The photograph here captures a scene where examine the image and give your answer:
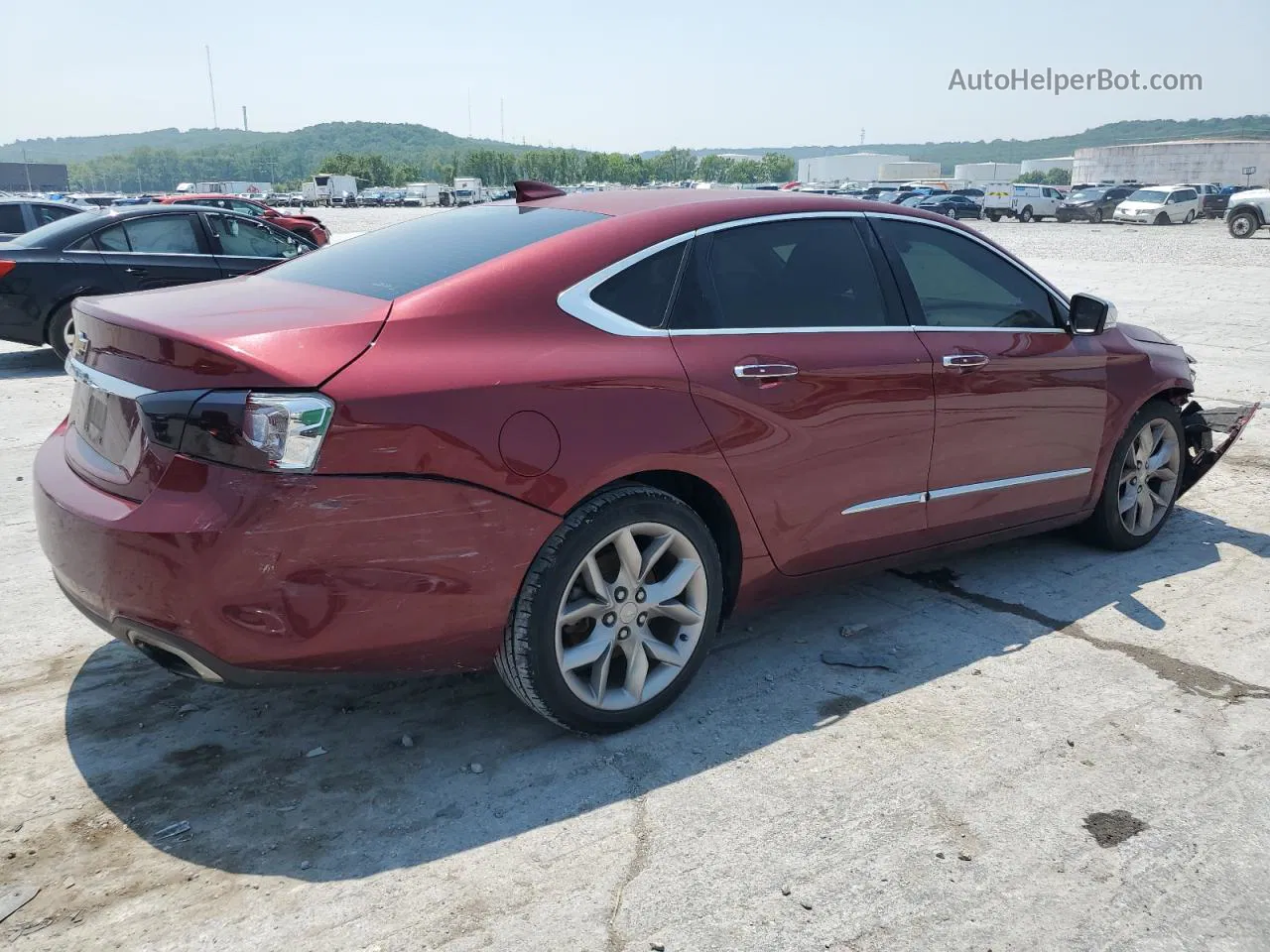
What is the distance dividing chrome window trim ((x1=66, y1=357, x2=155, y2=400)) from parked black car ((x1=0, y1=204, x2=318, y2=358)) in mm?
6425

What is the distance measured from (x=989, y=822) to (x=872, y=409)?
4.90 feet

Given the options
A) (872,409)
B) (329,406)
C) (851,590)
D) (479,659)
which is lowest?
(851,590)

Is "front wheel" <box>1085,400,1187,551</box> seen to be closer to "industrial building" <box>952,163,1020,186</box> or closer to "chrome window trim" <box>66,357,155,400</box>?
"chrome window trim" <box>66,357,155,400</box>

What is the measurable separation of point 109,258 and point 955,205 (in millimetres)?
44497

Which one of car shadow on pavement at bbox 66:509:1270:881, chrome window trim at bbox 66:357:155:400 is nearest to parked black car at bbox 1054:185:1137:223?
car shadow on pavement at bbox 66:509:1270:881

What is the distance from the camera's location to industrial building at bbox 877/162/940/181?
166 meters

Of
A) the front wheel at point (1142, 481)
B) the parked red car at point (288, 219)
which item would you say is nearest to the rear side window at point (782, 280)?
the front wheel at point (1142, 481)

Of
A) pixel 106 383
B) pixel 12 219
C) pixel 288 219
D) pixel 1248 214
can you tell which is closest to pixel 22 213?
pixel 12 219

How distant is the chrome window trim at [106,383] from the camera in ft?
8.98

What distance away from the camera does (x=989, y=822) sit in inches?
112

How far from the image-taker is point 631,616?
10.4ft

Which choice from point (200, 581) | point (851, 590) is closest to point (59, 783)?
point (200, 581)

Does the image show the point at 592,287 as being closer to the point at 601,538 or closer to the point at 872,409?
the point at 601,538

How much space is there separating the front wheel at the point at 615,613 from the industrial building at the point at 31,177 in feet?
432
